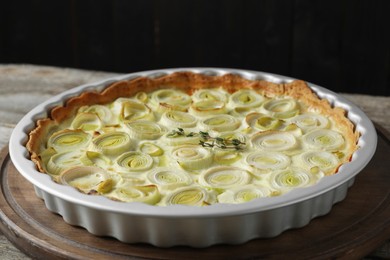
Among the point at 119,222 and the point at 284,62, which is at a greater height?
the point at 119,222

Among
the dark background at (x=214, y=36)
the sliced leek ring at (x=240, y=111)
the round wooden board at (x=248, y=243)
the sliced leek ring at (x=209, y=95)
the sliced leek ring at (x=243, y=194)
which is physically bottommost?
the dark background at (x=214, y=36)

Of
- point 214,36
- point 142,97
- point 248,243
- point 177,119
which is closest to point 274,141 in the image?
point 177,119

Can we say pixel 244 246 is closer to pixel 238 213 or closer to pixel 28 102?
pixel 238 213

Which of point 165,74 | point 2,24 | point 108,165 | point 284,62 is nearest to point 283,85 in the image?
point 165,74

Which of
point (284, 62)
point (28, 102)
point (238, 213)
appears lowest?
point (284, 62)

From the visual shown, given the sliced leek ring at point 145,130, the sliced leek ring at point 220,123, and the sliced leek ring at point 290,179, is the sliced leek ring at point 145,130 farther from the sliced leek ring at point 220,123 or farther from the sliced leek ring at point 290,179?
the sliced leek ring at point 290,179

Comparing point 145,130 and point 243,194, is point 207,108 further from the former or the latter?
point 243,194

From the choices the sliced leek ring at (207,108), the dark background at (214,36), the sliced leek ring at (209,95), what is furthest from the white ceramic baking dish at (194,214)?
the dark background at (214,36)
